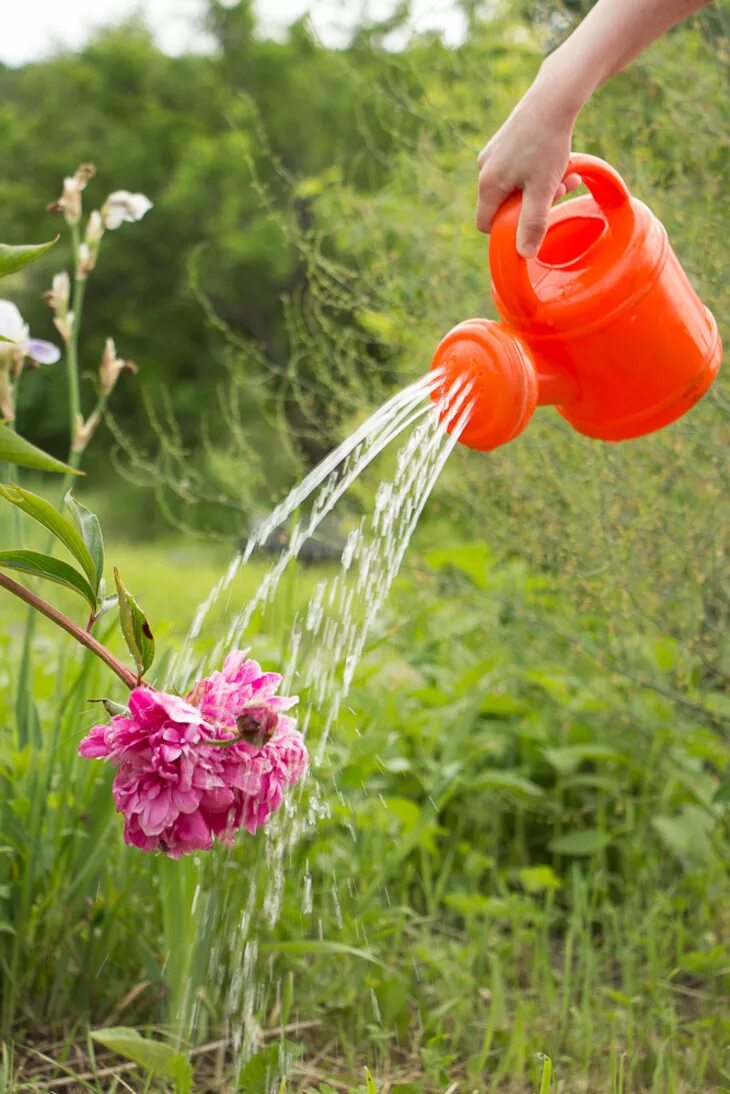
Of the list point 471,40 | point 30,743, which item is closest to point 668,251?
point 30,743

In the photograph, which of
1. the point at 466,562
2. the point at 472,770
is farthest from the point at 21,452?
the point at 466,562

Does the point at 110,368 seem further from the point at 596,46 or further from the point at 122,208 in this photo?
the point at 596,46

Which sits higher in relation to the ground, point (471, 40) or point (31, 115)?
point (31, 115)

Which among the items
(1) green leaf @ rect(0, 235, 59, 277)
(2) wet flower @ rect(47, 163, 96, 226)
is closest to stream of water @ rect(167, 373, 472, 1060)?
(1) green leaf @ rect(0, 235, 59, 277)

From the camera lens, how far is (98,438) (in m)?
12.4

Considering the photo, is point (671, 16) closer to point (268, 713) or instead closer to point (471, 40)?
point (268, 713)

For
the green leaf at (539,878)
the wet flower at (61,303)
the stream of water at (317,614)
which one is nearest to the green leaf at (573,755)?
the green leaf at (539,878)

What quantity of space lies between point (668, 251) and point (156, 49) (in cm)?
1652

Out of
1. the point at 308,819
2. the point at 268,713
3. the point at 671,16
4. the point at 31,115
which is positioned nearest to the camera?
the point at 268,713

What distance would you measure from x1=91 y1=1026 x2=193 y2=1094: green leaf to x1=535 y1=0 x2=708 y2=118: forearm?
38.9 inches

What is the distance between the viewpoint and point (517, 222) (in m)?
1.13

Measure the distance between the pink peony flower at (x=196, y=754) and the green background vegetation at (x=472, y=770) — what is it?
1.47 feet

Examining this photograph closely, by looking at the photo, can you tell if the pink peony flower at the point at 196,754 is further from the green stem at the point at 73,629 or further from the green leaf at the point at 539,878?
the green leaf at the point at 539,878

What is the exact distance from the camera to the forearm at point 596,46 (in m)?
1.11
